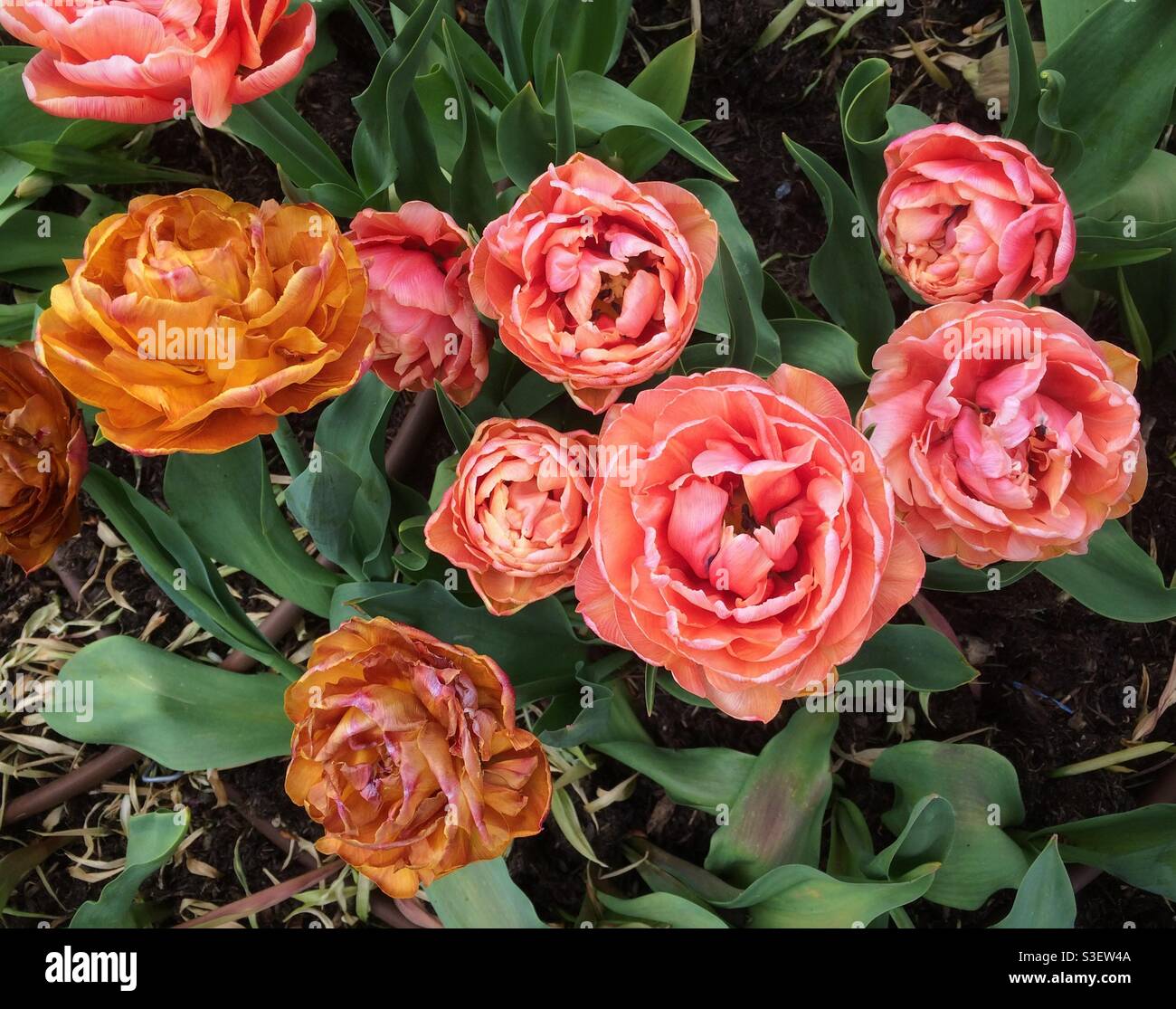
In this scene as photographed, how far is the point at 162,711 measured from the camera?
1046 millimetres

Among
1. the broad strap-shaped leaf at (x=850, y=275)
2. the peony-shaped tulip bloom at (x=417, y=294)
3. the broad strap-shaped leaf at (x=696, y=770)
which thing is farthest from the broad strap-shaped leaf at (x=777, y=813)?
the peony-shaped tulip bloom at (x=417, y=294)

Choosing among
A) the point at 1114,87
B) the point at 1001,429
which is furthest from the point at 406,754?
the point at 1114,87

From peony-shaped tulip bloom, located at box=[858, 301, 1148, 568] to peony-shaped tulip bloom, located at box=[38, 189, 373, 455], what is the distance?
44 centimetres

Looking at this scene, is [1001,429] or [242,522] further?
[242,522]

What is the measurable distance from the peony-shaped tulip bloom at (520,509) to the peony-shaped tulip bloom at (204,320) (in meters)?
0.12

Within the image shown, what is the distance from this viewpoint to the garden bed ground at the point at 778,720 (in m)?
1.21

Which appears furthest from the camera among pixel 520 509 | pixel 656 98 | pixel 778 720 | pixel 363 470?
pixel 778 720

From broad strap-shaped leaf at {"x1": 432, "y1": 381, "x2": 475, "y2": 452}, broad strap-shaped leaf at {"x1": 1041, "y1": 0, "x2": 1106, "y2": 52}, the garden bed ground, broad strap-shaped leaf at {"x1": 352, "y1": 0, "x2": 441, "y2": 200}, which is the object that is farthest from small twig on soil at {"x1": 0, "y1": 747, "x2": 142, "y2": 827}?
broad strap-shaped leaf at {"x1": 1041, "y1": 0, "x2": 1106, "y2": 52}

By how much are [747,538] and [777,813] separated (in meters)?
0.51

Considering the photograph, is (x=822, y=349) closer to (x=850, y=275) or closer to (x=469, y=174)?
(x=850, y=275)

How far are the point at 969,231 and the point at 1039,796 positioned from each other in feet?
2.27

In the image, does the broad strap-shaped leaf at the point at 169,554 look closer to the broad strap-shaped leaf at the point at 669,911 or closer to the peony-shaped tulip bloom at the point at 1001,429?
the broad strap-shaped leaf at the point at 669,911

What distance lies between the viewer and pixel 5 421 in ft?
3.05
